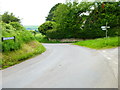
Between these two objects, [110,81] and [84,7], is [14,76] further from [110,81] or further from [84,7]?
[84,7]

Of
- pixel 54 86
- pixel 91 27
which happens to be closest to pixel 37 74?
pixel 54 86

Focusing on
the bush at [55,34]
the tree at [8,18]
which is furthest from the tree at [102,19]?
the tree at [8,18]

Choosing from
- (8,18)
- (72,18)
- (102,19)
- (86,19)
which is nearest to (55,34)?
(72,18)

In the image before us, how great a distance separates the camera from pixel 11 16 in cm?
1670

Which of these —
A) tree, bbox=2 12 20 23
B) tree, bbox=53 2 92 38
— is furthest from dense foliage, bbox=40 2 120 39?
tree, bbox=2 12 20 23

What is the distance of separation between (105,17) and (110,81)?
22304mm

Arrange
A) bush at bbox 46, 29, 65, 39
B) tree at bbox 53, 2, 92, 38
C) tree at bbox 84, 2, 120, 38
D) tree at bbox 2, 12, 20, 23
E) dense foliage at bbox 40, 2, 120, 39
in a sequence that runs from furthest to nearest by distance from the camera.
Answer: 1. bush at bbox 46, 29, 65, 39
2. tree at bbox 53, 2, 92, 38
3. dense foliage at bbox 40, 2, 120, 39
4. tree at bbox 84, 2, 120, 38
5. tree at bbox 2, 12, 20, 23

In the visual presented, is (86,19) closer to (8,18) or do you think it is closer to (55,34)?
(55,34)

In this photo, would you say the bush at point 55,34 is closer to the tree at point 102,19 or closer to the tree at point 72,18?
the tree at point 72,18

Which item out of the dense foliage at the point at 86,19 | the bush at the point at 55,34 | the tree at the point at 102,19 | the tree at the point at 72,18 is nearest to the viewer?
the tree at the point at 102,19

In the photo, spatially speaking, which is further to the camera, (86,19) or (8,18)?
(86,19)

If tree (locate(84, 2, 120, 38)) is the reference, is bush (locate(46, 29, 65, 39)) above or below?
below

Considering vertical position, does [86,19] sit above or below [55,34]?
above

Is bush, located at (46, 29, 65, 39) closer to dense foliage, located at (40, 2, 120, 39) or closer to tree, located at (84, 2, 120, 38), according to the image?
dense foliage, located at (40, 2, 120, 39)
